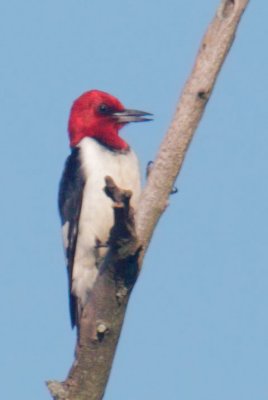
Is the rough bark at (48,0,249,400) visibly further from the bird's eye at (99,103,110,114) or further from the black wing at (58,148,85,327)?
the bird's eye at (99,103,110,114)

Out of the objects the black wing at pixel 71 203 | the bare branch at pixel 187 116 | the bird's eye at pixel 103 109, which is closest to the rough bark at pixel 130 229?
the bare branch at pixel 187 116

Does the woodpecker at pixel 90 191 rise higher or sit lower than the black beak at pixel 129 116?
lower

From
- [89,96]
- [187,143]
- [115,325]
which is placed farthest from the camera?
[89,96]

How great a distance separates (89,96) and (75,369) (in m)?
3.80

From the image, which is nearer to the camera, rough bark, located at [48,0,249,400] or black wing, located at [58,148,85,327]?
rough bark, located at [48,0,249,400]

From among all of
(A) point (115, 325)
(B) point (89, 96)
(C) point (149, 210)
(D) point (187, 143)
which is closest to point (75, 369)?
(A) point (115, 325)

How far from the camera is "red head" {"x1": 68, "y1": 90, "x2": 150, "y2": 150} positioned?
7.34 metres

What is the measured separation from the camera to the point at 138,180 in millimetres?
6645

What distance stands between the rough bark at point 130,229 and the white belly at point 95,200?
78.7 inches

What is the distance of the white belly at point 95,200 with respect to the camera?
6.64 meters

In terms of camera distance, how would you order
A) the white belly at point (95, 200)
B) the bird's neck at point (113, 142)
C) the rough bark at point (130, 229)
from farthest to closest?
the bird's neck at point (113, 142) → the white belly at point (95, 200) → the rough bark at point (130, 229)

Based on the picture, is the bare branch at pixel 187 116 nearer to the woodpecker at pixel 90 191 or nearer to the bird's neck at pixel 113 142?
the woodpecker at pixel 90 191

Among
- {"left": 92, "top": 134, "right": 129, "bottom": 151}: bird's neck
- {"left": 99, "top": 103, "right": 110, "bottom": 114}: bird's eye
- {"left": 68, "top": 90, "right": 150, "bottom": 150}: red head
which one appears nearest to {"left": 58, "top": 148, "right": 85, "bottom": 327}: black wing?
{"left": 92, "top": 134, "right": 129, "bottom": 151}: bird's neck

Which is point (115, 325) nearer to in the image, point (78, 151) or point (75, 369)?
point (75, 369)
